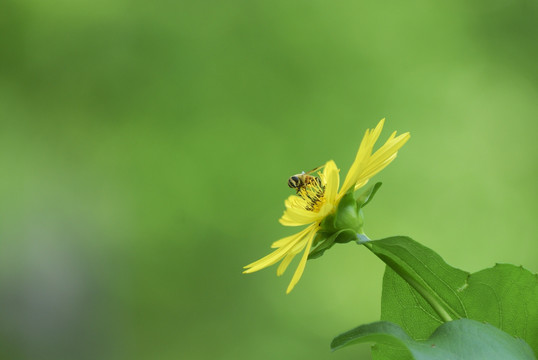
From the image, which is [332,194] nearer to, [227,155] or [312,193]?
[312,193]

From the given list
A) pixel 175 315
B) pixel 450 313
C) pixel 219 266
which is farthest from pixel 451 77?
pixel 450 313

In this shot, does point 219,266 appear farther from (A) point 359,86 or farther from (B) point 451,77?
(B) point 451,77

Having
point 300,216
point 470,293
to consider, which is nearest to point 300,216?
point 300,216

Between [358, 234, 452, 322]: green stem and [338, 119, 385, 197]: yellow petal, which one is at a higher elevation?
[338, 119, 385, 197]: yellow petal

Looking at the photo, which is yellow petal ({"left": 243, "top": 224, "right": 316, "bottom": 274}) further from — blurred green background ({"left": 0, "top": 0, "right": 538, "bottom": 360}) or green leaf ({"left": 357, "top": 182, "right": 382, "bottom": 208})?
blurred green background ({"left": 0, "top": 0, "right": 538, "bottom": 360})

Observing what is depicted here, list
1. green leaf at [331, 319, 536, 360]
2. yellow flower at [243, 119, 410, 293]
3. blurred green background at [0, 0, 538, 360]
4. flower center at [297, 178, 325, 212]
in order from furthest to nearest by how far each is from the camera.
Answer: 1. blurred green background at [0, 0, 538, 360]
2. flower center at [297, 178, 325, 212]
3. yellow flower at [243, 119, 410, 293]
4. green leaf at [331, 319, 536, 360]

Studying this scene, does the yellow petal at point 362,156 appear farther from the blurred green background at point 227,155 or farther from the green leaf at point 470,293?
the blurred green background at point 227,155

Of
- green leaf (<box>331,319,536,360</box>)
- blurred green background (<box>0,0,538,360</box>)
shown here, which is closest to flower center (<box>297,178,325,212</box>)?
green leaf (<box>331,319,536,360</box>)

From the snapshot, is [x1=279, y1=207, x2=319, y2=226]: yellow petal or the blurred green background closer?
[x1=279, y1=207, x2=319, y2=226]: yellow petal
